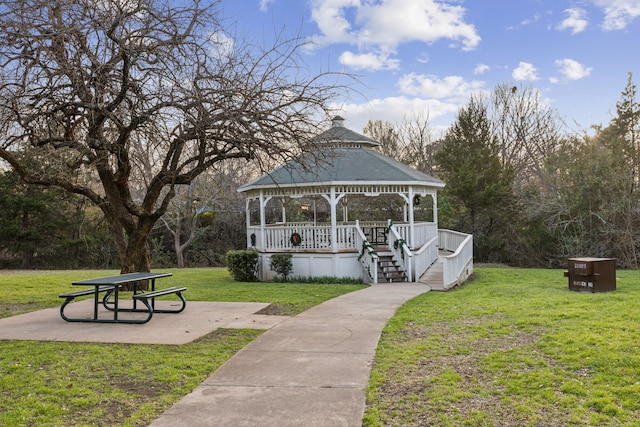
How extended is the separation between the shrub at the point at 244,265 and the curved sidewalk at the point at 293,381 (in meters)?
8.29

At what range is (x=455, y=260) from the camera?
14.2 m

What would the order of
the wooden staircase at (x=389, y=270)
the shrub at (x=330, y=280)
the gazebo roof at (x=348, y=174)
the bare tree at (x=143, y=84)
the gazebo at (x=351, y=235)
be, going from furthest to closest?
the gazebo roof at (x=348, y=174) < the shrub at (x=330, y=280) < the gazebo at (x=351, y=235) < the wooden staircase at (x=389, y=270) < the bare tree at (x=143, y=84)

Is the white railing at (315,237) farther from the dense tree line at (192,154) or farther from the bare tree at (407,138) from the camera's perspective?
the bare tree at (407,138)

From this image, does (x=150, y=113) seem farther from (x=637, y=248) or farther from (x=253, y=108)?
(x=637, y=248)

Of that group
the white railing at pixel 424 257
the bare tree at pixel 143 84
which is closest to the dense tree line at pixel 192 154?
the bare tree at pixel 143 84

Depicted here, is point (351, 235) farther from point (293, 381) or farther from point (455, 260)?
point (293, 381)

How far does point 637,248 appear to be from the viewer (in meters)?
22.6

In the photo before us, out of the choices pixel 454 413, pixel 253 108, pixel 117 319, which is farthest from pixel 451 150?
pixel 454 413

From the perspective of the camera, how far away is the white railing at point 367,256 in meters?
15.0

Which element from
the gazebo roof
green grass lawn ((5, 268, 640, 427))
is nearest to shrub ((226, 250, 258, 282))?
the gazebo roof

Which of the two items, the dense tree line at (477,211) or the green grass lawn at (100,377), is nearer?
the green grass lawn at (100,377)

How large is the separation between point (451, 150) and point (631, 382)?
25019mm

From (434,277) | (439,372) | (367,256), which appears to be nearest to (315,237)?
(367,256)

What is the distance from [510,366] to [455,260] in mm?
8594
